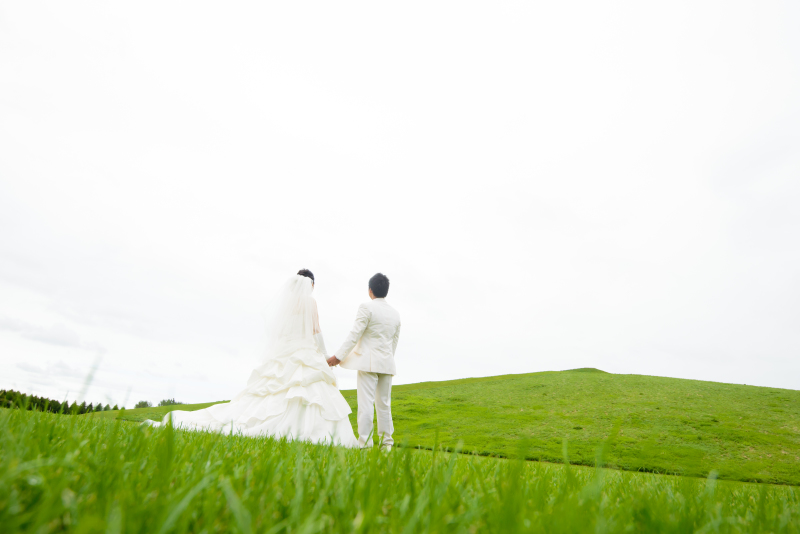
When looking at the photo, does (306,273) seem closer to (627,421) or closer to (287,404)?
(287,404)

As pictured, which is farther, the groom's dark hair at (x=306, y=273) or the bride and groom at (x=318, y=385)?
the groom's dark hair at (x=306, y=273)

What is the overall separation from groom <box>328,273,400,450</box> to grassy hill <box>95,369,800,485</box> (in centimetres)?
321

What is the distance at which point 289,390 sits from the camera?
365 inches

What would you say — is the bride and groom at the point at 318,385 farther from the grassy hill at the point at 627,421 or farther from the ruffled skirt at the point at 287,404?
the grassy hill at the point at 627,421

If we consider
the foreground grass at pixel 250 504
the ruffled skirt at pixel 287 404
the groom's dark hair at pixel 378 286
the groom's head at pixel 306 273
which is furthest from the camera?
the groom's head at pixel 306 273

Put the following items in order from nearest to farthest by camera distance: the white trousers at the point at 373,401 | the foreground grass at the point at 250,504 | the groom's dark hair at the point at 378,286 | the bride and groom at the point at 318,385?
the foreground grass at the point at 250,504 → the bride and groom at the point at 318,385 → the white trousers at the point at 373,401 → the groom's dark hair at the point at 378,286

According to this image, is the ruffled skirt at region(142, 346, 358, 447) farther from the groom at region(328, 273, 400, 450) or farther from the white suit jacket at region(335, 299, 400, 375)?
the white suit jacket at region(335, 299, 400, 375)

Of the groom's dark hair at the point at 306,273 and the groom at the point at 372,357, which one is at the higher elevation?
the groom's dark hair at the point at 306,273

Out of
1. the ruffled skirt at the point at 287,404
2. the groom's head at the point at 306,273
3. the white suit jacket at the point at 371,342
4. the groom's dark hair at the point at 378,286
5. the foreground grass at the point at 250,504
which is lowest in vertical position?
the foreground grass at the point at 250,504

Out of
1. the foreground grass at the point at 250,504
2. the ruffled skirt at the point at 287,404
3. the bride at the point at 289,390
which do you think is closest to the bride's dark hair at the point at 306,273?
the bride at the point at 289,390

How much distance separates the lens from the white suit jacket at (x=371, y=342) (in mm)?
9086

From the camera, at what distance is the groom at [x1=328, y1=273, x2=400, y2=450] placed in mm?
9077

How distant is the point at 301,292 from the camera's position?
10484 millimetres

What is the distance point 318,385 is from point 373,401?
4.08 ft
